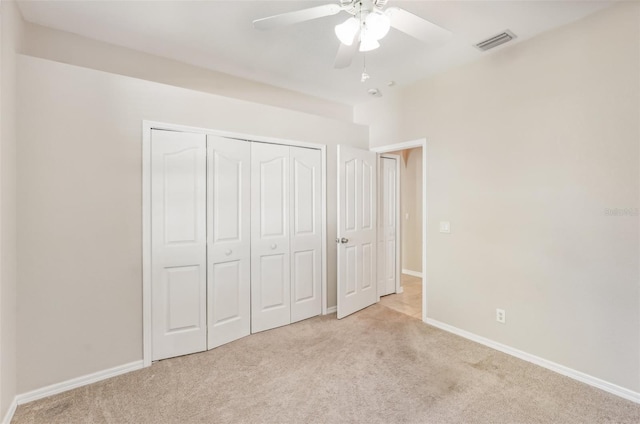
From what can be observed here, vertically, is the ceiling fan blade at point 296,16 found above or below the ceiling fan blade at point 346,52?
above

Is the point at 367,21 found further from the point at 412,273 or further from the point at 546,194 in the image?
the point at 412,273

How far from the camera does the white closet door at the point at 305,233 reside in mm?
3299

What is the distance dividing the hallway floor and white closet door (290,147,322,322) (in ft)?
3.40

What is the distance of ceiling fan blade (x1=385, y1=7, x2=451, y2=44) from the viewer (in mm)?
1556

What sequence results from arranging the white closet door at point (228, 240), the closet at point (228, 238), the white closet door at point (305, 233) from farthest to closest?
the white closet door at point (305, 233) → the white closet door at point (228, 240) → the closet at point (228, 238)

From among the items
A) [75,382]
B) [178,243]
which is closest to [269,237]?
[178,243]

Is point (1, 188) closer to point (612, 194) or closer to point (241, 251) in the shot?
point (241, 251)

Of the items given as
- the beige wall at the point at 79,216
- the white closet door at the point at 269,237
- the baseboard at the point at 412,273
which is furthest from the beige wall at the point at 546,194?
the beige wall at the point at 79,216

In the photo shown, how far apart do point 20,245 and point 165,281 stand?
0.96 m

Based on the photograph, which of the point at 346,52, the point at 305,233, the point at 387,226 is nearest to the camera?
the point at 346,52

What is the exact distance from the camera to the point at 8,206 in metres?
1.85

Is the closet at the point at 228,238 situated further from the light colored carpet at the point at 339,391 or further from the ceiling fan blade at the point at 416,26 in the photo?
the ceiling fan blade at the point at 416,26

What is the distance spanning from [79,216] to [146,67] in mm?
1541

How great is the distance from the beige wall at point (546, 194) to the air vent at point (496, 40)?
0.16 meters
